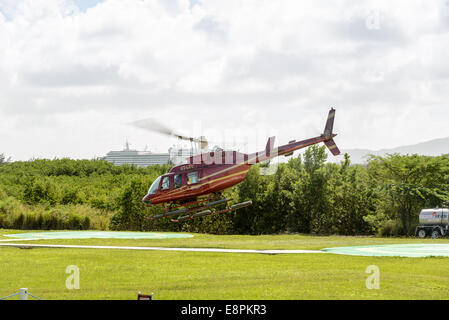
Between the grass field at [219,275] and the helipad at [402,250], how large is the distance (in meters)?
2.37

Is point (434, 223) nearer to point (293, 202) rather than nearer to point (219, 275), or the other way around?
point (293, 202)

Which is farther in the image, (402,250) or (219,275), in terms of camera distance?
(402,250)

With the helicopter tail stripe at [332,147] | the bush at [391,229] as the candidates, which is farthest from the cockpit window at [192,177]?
the bush at [391,229]

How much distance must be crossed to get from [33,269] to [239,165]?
12.5m

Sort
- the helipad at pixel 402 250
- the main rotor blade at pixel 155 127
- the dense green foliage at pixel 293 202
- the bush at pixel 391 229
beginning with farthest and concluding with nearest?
the dense green foliage at pixel 293 202 → the bush at pixel 391 229 → the helipad at pixel 402 250 → the main rotor blade at pixel 155 127

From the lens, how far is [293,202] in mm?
67000

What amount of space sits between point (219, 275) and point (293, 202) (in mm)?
41955

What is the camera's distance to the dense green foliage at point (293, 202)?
57188 millimetres

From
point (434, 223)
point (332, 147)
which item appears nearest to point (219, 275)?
point (332, 147)

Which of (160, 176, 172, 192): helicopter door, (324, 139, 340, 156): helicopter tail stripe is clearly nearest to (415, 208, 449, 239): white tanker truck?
(324, 139, 340, 156): helicopter tail stripe

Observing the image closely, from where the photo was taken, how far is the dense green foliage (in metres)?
57.2

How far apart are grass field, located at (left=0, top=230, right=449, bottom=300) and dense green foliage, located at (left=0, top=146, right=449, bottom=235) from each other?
27.0 metres

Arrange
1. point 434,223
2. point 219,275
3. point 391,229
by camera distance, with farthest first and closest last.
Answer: point 391,229
point 434,223
point 219,275

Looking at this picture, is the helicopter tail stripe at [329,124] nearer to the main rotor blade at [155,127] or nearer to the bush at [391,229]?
the main rotor blade at [155,127]
